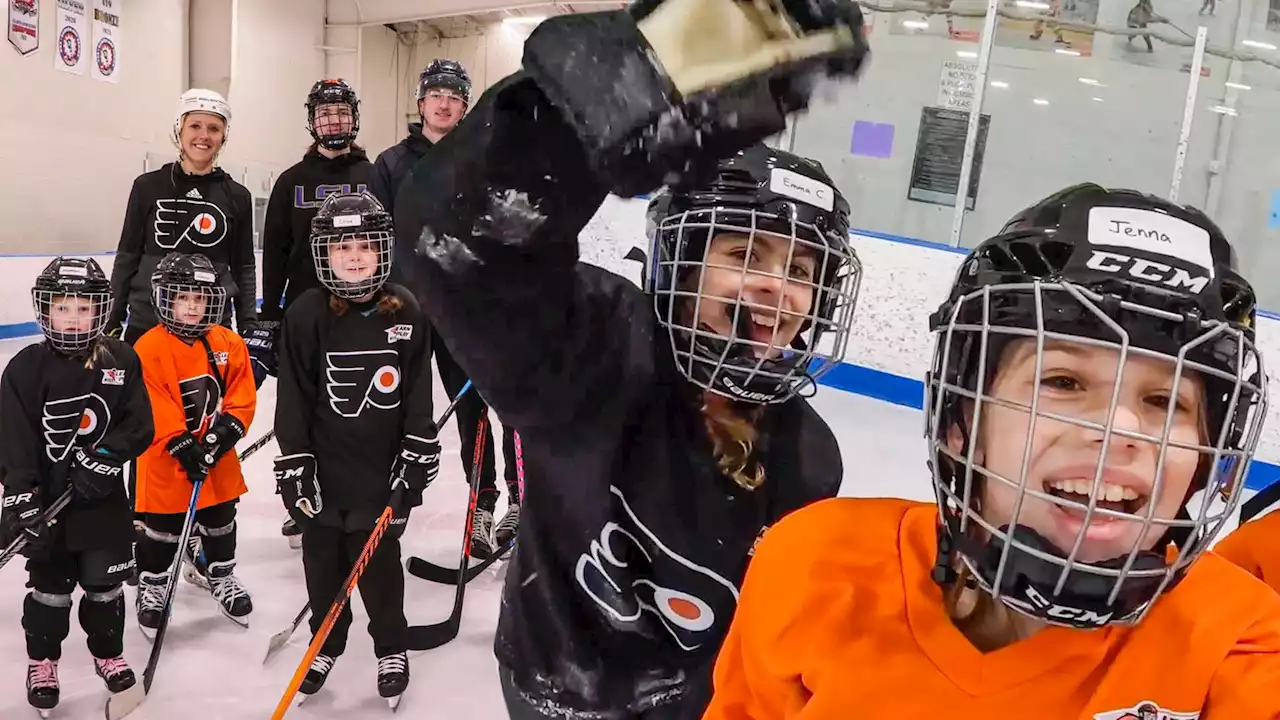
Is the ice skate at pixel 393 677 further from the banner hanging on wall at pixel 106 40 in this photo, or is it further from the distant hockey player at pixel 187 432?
the banner hanging on wall at pixel 106 40

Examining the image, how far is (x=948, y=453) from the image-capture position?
0.64 m

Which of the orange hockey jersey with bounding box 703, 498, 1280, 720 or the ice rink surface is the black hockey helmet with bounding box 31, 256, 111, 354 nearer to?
the ice rink surface

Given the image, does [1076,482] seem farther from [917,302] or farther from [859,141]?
[859,141]

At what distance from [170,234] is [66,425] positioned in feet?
2.99

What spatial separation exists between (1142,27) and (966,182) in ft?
4.37

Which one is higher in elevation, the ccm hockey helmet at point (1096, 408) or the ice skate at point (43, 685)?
the ccm hockey helmet at point (1096, 408)

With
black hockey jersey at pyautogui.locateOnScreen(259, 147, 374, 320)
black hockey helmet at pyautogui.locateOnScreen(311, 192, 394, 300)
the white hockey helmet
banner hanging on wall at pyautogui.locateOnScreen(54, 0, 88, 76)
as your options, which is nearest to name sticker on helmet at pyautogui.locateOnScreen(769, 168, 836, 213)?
black hockey helmet at pyautogui.locateOnScreen(311, 192, 394, 300)

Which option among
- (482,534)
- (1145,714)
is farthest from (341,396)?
(1145,714)

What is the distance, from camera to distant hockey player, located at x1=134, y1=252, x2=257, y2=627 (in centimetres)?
211

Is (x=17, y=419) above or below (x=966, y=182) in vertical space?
below

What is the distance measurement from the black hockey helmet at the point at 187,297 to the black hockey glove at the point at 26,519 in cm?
53

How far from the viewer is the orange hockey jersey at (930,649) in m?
0.59

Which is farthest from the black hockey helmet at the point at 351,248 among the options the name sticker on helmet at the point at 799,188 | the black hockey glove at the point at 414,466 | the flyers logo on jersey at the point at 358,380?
the name sticker on helmet at the point at 799,188

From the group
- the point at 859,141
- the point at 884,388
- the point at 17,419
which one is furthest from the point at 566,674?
the point at 859,141
